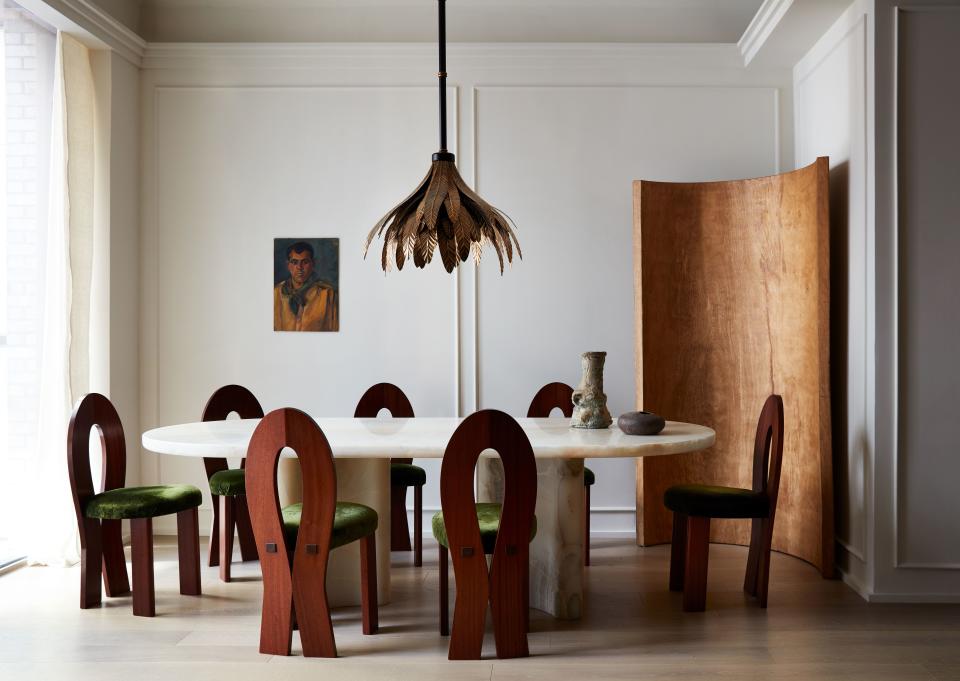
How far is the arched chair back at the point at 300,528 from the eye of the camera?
9.59 feet

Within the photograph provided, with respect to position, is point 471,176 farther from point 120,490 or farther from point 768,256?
point 120,490

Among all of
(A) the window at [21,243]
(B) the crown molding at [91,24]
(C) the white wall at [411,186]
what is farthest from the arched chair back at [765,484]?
(B) the crown molding at [91,24]

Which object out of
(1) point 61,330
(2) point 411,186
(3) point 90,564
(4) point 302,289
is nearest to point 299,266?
(4) point 302,289

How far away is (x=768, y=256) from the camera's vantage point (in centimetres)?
468

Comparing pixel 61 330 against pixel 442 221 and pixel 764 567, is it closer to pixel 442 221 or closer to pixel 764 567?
pixel 442 221

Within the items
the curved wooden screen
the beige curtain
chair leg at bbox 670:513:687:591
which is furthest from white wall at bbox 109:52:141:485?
chair leg at bbox 670:513:687:591

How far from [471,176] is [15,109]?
2.54 m

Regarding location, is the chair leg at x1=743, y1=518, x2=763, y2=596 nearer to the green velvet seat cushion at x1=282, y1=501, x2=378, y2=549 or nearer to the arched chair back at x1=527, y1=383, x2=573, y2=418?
the arched chair back at x1=527, y1=383, x2=573, y2=418

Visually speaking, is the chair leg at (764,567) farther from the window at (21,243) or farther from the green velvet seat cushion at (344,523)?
the window at (21,243)

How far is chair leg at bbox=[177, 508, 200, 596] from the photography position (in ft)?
12.5

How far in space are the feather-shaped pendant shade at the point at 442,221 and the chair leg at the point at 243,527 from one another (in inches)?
67.7

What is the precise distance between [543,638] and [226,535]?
5.87ft

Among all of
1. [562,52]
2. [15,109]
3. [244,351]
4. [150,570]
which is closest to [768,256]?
[562,52]

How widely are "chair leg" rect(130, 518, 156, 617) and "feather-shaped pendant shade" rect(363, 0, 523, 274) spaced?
1.53 metres
